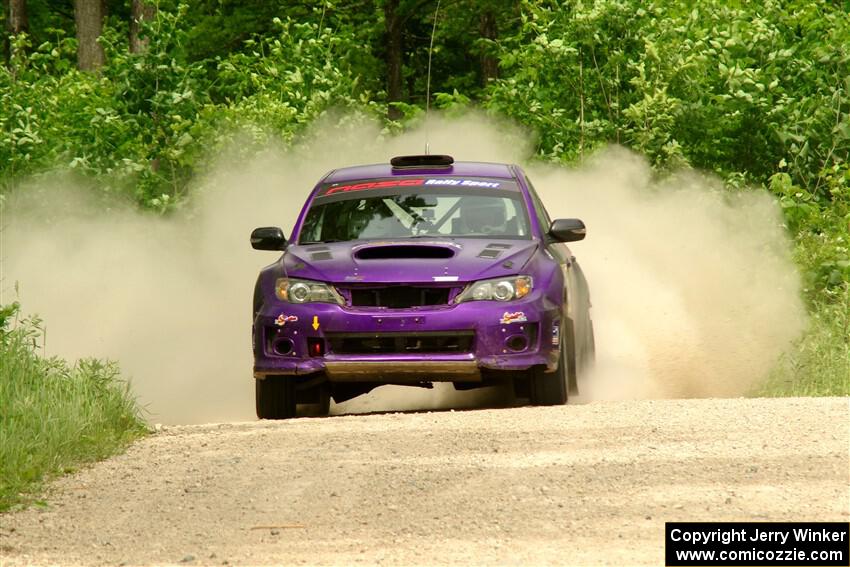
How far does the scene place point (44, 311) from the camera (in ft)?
62.1

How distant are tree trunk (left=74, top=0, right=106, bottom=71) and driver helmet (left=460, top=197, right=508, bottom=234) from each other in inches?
902

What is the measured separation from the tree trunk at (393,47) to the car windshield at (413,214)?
23228 mm

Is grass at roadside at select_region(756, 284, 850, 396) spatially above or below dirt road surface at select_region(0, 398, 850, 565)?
below

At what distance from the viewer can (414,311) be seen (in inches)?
437

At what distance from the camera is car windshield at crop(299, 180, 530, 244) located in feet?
40.0

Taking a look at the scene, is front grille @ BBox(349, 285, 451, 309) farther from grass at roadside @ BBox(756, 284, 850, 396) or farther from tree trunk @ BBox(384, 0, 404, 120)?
tree trunk @ BBox(384, 0, 404, 120)

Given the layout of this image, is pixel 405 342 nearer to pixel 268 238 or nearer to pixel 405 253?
pixel 405 253

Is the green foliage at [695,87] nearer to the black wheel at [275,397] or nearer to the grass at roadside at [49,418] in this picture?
the black wheel at [275,397]

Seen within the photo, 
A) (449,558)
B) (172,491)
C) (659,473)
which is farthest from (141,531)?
(659,473)

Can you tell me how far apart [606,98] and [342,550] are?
1508 cm

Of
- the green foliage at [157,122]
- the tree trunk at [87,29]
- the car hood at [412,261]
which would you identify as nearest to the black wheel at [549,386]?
the car hood at [412,261]

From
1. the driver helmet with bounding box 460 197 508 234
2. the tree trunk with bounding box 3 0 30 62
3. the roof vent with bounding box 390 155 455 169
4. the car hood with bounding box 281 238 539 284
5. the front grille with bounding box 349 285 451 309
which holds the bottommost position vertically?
the front grille with bounding box 349 285 451 309

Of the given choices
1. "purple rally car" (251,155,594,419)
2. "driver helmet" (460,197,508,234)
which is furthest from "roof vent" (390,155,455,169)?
"purple rally car" (251,155,594,419)

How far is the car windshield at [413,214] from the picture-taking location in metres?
12.2
